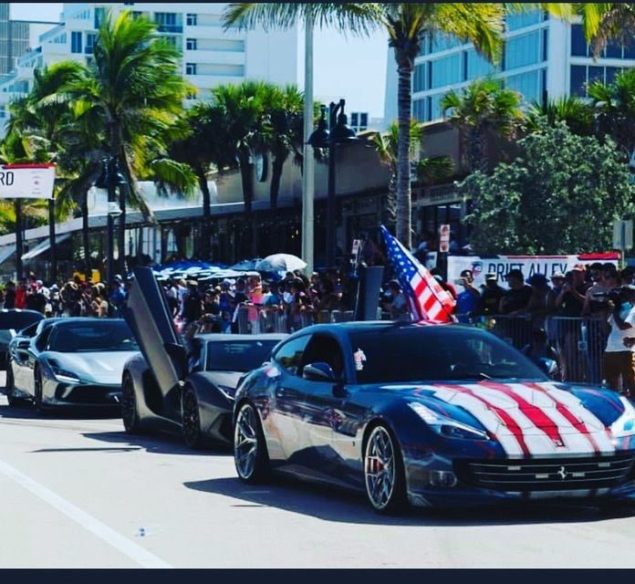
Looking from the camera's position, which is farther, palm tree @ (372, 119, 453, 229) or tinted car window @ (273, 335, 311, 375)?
palm tree @ (372, 119, 453, 229)

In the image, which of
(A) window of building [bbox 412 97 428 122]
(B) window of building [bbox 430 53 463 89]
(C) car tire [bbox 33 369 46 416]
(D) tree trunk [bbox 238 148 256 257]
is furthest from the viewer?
(A) window of building [bbox 412 97 428 122]

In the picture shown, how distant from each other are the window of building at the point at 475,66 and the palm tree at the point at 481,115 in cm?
4107

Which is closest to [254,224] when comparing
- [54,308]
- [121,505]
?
[54,308]

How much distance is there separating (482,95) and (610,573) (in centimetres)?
3394

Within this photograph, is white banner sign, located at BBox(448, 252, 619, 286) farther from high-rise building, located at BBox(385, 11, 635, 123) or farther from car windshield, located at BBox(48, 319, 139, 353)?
high-rise building, located at BBox(385, 11, 635, 123)

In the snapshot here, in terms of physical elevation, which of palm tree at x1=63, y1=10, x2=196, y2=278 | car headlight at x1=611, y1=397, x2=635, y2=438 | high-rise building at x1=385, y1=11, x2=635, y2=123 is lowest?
car headlight at x1=611, y1=397, x2=635, y2=438

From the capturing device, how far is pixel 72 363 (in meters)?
20.5

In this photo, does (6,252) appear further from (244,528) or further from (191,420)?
(244,528)

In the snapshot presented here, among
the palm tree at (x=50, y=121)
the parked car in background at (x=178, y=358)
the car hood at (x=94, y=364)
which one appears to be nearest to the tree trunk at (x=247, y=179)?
the palm tree at (x=50, y=121)

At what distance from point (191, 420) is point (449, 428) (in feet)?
20.0

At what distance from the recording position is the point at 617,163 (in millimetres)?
40156

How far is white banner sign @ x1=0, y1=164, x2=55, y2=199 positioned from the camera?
3834 cm

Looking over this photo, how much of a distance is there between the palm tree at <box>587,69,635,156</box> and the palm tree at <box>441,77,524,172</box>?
292cm

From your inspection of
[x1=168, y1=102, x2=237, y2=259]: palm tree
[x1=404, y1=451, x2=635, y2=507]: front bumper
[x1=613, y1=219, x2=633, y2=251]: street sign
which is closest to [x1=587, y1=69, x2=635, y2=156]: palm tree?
[x1=168, y1=102, x2=237, y2=259]: palm tree
